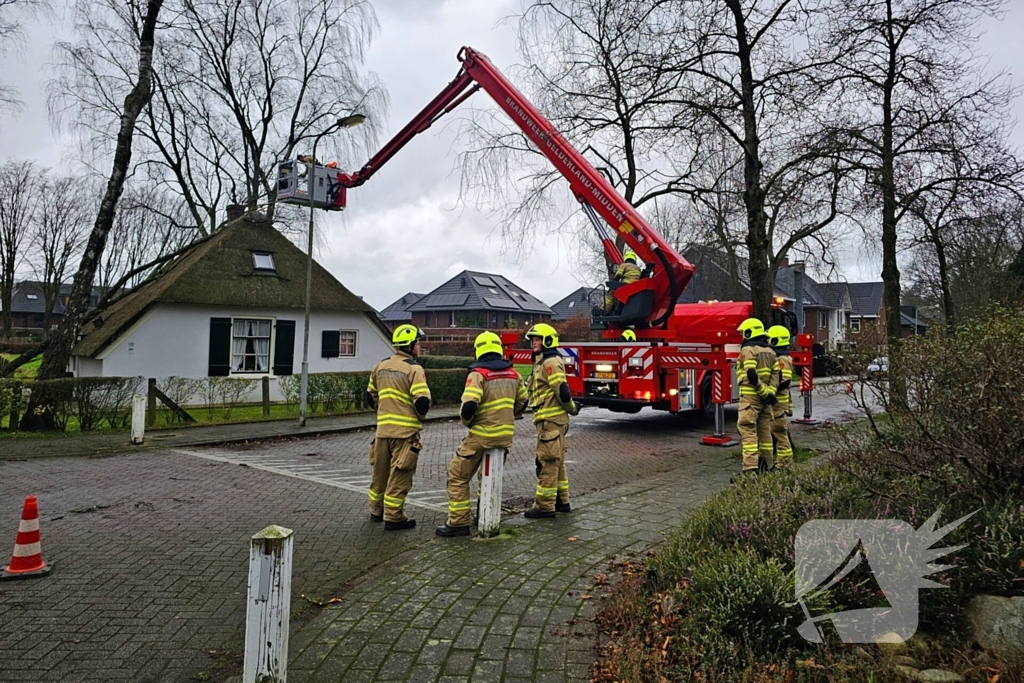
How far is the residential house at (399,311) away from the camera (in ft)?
211

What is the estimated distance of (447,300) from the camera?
56062 mm

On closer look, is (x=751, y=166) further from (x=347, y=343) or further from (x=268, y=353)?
(x=347, y=343)

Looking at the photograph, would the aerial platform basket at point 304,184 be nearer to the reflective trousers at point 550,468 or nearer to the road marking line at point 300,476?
the road marking line at point 300,476

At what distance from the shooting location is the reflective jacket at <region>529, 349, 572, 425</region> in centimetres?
657

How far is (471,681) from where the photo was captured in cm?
321

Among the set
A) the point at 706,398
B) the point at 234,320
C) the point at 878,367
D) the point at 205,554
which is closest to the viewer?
the point at 878,367

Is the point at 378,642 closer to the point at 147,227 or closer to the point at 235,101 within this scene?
the point at 235,101

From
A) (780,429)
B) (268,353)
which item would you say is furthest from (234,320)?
(780,429)

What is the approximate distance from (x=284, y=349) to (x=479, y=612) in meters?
16.6

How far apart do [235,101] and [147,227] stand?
16.7 metres

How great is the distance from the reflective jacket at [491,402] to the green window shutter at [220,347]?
14.1 metres

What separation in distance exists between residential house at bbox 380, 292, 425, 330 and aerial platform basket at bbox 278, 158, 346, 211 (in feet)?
157

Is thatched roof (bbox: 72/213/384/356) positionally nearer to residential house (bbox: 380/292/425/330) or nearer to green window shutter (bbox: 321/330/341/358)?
green window shutter (bbox: 321/330/341/358)

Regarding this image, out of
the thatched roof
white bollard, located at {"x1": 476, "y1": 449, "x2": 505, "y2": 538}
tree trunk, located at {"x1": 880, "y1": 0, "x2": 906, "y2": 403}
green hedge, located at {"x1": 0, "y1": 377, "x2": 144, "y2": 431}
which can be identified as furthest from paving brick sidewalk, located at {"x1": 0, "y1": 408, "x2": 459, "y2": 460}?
tree trunk, located at {"x1": 880, "y1": 0, "x2": 906, "y2": 403}
